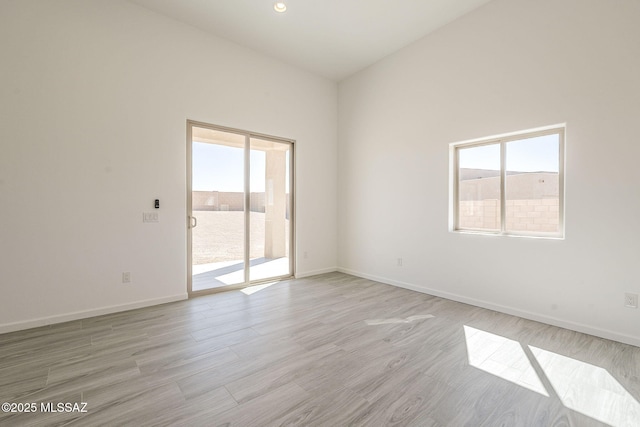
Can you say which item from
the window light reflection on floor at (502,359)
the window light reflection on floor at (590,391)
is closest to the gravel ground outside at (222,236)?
the window light reflection on floor at (502,359)

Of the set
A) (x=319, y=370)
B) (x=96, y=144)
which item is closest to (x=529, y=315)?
(x=319, y=370)

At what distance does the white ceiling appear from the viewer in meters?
3.51

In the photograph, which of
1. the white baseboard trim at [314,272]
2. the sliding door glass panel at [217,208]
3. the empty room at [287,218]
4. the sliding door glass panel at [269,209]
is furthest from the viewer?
the white baseboard trim at [314,272]

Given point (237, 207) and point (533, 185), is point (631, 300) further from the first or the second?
point (237, 207)

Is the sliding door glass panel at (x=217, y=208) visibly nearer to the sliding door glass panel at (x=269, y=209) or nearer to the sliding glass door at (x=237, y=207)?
the sliding glass door at (x=237, y=207)

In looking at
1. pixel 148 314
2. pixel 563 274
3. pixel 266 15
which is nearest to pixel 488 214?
pixel 563 274

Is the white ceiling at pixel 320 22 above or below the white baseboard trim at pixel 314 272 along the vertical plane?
above

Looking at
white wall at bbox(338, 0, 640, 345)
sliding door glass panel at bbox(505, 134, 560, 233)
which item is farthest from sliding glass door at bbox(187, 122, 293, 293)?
sliding door glass panel at bbox(505, 134, 560, 233)

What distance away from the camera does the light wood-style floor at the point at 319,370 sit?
1.70 meters

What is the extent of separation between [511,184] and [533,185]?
239 mm

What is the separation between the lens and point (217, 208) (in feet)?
13.9

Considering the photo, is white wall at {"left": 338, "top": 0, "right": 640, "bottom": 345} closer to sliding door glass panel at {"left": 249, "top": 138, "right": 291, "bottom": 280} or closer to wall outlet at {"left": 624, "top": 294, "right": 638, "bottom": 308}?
wall outlet at {"left": 624, "top": 294, "right": 638, "bottom": 308}

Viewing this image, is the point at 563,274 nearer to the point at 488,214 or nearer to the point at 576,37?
the point at 488,214

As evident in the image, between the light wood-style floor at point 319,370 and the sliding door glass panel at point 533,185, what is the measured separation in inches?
44.8
